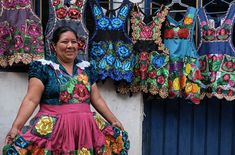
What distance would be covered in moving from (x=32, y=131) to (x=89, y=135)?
40 centimetres

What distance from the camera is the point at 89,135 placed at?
2961 millimetres

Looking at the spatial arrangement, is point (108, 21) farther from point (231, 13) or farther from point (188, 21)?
point (231, 13)

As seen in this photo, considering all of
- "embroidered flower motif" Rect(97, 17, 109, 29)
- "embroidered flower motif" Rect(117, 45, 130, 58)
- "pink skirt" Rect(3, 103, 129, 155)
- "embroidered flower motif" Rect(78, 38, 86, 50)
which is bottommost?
"pink skirt" Rect(3, 103, 129, 155)

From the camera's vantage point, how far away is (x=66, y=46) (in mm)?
2879

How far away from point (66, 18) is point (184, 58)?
1.16m

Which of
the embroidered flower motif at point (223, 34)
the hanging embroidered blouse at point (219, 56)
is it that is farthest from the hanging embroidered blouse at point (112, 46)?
the embroidered flower motif at point (223, 34)

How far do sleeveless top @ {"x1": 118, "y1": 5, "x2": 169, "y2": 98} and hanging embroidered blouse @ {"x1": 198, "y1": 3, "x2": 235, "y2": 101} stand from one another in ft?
1.25

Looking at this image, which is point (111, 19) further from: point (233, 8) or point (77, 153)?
point (77, 153)

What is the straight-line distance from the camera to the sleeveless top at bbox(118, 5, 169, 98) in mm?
3939

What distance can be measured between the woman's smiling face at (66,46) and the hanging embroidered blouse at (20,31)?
3.02 feet

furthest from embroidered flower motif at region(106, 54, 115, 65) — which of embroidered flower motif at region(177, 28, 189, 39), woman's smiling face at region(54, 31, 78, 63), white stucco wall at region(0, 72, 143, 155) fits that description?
woman's smiling face at region(54, 31, 78, 63)

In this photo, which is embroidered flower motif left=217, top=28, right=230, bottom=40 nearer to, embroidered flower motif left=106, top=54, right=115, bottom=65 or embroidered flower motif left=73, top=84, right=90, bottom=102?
embroidered flower motif left=106, top=54, right=115, bottom=65

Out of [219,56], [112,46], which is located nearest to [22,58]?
[112,46]

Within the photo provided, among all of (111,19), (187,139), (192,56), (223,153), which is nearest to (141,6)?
(111,19)
